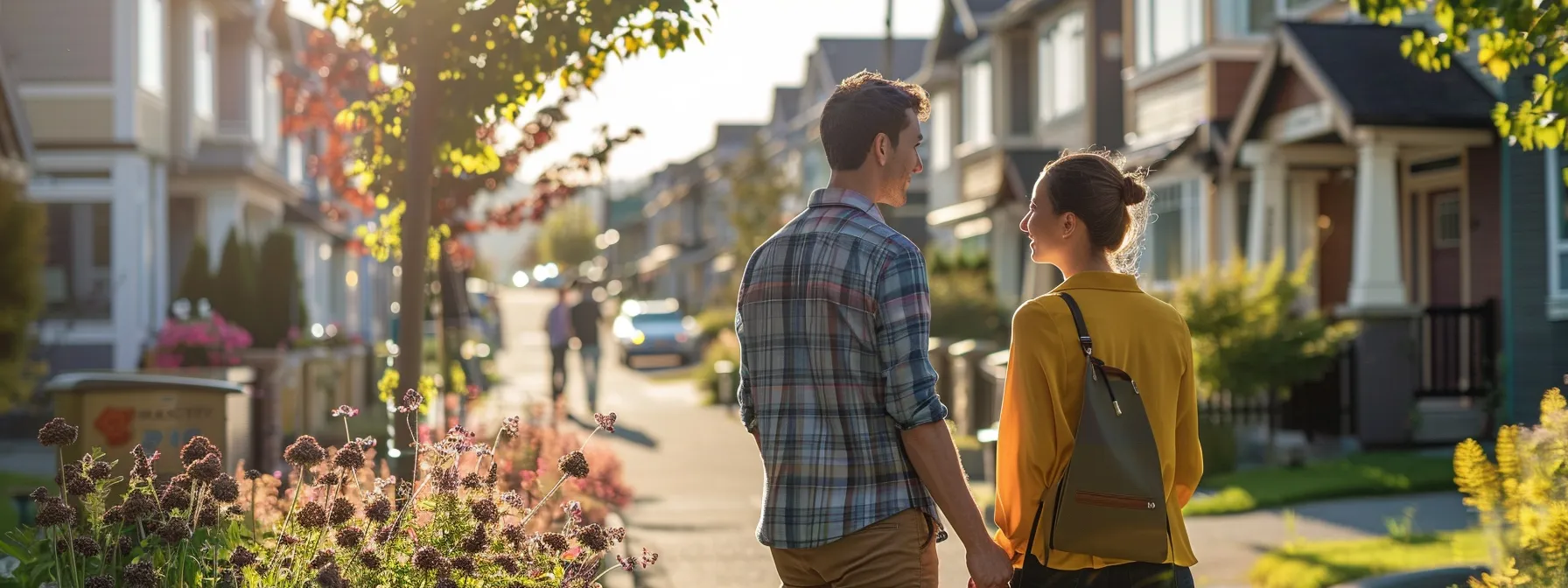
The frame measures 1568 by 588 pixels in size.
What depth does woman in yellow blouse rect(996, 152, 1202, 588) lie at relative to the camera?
3.92 m

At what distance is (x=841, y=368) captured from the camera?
3812mm

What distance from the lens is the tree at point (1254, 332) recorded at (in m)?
14.3

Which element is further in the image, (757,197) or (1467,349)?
(757,197)

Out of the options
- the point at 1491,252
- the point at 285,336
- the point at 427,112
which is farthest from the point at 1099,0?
the point at 427,112

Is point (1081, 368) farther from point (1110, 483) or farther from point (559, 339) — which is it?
point (559, 339)

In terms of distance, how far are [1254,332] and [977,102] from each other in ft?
62.6

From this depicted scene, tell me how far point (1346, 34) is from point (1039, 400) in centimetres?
1353

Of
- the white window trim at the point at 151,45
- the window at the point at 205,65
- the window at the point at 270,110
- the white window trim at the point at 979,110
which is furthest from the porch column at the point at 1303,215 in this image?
the window at the point at 270,110

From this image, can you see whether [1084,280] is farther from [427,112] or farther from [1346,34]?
[1346,34]

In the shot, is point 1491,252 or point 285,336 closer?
point 1491,252

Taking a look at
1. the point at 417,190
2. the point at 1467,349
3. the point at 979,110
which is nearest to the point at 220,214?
the point at 979,110

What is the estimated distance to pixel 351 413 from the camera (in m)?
5.13

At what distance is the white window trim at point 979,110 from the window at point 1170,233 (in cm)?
926

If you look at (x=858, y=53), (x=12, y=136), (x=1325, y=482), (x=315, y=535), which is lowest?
(x=1325, y=482)
